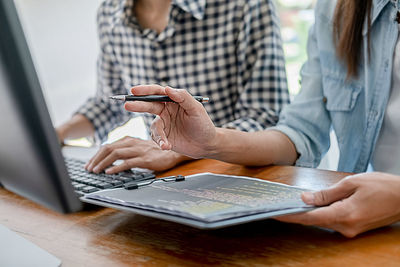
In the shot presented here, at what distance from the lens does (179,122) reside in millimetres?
714

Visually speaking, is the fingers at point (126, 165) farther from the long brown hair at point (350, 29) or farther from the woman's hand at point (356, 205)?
the long brown hair at point (350, 29)

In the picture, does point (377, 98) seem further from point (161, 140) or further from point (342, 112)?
point (161, 140)

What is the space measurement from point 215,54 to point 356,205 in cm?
80

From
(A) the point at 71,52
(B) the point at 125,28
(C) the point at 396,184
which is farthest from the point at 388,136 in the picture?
(A) the point at 71,52

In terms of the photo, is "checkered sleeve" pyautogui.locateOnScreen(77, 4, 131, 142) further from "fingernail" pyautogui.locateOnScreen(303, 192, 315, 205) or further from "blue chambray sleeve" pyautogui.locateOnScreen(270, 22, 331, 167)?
"fingernail" pyautogui.locateOnScreen(303, 192, 315, 205)

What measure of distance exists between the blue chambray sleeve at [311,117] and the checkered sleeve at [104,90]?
68cm

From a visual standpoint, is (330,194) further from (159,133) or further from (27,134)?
(27,134)

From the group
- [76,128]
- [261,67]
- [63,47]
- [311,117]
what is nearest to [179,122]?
[311,117]

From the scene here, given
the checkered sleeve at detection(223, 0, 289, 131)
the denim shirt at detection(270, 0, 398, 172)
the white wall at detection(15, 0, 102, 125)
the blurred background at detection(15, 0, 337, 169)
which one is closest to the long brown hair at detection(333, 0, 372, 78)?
the denim shirt at detection(270, 0, 398, 172)

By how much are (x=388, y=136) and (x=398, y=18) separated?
23cm

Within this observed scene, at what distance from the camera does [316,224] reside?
20.0 inches

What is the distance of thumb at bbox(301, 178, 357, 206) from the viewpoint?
1.70 ft

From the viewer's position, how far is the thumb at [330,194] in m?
0.52

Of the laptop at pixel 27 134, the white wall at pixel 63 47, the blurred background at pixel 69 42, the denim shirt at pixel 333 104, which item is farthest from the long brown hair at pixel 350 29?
the white wall at pixel 63 47
